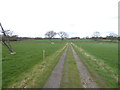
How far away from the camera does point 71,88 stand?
6586 mm

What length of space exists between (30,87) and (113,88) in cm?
467

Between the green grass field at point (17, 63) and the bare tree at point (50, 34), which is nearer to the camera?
the green grass field at point (17, 63)

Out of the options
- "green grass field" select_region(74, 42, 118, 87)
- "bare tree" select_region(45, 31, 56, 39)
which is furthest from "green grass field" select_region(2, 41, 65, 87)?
"bare tree" select_region(45, 31, 56, 39)

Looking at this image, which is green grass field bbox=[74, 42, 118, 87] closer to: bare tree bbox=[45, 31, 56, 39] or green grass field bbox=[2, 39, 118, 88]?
green grass field bbox=[2, 39, 118, 88]

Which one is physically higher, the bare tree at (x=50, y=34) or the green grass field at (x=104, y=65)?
the bare tree at (x=50, y=34)

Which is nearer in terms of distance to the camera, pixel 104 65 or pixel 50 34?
pixel 104 65

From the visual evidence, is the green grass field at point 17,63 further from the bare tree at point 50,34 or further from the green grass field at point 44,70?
the bare tree at point 50,34

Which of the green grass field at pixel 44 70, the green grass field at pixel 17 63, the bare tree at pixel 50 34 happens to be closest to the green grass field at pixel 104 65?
the green grass field at pixel 44 70

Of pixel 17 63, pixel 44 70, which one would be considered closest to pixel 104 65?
pixel 44 70

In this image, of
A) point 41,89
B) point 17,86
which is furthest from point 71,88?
point 17,86

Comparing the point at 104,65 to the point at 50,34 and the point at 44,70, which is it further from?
the point at 50,34

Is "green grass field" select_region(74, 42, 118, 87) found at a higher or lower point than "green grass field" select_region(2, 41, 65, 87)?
lower

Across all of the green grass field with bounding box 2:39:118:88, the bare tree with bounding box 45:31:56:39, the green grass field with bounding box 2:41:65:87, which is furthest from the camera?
the bare tree with bounding box 45:31:56:39

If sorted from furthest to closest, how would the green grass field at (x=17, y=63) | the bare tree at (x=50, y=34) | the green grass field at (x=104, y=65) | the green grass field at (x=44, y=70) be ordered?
the bare tree at (x=50, y=34) → the green grass field at (x=17, y=63) → the green grass field at (x=104, y=65) → the green grass field at (x=44, y=70)
